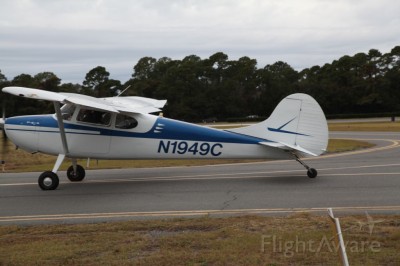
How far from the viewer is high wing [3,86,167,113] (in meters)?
11.2

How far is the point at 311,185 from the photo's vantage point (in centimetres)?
1202

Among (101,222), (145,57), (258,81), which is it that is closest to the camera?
(101,222)

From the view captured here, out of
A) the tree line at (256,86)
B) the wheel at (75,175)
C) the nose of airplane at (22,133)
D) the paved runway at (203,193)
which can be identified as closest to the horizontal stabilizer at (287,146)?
the paved runway at (203,193)

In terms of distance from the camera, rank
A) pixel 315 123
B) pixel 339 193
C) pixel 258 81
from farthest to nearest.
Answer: pixel 258 81, pixel 315 123, pixel 339 193

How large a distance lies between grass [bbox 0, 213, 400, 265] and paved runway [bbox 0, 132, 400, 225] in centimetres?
103

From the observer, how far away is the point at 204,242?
6.71 m

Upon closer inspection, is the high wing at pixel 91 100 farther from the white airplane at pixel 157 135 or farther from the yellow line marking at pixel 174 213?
the yellow line marking at pixel 174 213

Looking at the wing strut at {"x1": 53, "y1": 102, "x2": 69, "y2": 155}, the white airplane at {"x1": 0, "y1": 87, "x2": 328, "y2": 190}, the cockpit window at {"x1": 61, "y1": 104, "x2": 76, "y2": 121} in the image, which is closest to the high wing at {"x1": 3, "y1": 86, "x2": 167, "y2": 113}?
the white airplane at {"x1": 0, "y1": 87, "x2": 328, "y2": 190}

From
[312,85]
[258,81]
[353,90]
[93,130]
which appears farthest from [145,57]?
[93,130]

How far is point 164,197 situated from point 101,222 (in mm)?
2723

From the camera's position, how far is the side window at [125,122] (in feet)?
44.4

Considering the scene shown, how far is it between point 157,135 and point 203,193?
271 cm

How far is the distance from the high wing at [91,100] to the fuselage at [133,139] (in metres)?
0.66

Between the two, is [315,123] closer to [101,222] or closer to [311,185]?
[311,185]
